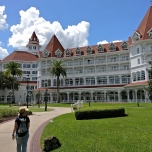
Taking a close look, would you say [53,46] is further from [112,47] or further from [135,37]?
[135,37]

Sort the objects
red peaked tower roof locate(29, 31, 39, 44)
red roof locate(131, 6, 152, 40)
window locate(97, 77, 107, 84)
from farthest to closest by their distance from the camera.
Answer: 1. red peaked tower roof locate(29, 31, 39, 44)
2. window locate(97, 77, 107, 84)
3. red roof locate(131, 6, 152, 40)

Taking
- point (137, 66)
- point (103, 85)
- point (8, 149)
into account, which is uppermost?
point (137, 66)

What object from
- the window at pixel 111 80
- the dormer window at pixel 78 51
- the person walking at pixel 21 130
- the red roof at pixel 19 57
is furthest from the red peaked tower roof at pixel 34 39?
the person walking at pixel 21 130

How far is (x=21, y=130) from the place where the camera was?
711 cm

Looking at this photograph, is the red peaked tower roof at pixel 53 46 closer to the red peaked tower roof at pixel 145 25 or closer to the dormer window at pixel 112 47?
the dormer window at pixel 112 47

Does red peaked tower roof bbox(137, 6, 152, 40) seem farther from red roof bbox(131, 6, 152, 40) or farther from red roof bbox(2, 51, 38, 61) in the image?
red roof bbox(2, 51, 38, 61)

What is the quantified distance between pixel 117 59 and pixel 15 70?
110 feet

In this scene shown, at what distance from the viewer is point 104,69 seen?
210 feet

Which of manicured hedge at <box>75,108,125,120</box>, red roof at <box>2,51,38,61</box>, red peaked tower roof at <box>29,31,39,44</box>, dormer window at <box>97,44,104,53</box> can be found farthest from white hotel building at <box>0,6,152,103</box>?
red peaked tower roof at <box>29,31,39,44</box>

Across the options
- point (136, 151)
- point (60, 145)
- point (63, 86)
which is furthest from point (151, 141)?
point (63, 86)

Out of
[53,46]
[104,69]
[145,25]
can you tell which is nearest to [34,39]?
[53,46]

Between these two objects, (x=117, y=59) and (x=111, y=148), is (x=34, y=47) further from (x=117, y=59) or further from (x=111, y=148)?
(x=111, y=148)

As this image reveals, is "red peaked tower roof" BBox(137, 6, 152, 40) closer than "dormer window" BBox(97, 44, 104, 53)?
Yes

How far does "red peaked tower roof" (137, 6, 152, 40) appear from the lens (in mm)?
52041
